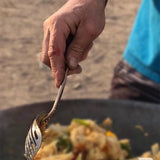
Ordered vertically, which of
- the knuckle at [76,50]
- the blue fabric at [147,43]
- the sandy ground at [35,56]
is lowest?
the sandy ground at [35,56]

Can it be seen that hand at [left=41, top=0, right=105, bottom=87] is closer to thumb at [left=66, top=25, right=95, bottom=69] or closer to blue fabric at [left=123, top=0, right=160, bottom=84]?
thumb at [left=66, top=25, right=95, bottom=69]

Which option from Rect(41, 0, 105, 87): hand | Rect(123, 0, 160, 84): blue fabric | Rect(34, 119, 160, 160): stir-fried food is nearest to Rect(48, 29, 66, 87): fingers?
Rect(41, 0, 105, 87): hand

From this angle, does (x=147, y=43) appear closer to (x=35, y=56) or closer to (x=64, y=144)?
(x=64, y=144)

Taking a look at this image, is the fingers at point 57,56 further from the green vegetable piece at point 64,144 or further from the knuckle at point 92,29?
the green vegetable piece at point 64,144

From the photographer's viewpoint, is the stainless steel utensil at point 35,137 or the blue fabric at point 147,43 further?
the blue fabric at point 147,43

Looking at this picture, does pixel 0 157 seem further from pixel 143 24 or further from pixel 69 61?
pixel 143 24

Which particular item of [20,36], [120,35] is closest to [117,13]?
[120,35]

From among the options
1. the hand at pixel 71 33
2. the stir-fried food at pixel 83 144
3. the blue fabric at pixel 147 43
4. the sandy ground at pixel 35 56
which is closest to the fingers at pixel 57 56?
the hand at pixel 71 33
